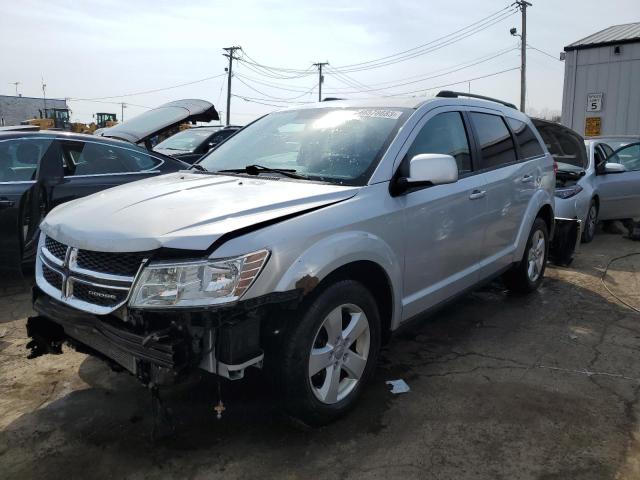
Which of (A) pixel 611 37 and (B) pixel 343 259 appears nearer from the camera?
(B) pixel 343 259

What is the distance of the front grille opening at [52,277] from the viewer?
2883 mm

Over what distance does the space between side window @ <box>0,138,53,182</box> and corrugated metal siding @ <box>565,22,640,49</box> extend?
50.9 feet

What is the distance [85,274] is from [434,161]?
196cm

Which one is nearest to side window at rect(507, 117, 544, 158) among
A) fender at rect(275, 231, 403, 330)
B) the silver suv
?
the silver suv

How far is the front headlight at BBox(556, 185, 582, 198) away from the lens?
7.53m

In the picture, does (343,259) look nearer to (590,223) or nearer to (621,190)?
(590,223)

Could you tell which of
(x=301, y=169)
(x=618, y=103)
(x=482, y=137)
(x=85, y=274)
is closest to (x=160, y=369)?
(x=85, y=274)

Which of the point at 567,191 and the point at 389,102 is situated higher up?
the point at 389,102

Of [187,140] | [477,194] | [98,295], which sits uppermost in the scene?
[187,140]

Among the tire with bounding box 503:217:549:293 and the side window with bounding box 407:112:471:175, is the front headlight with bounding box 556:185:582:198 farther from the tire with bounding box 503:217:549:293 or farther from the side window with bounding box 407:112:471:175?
the side window with bounding box 407:112:471:175

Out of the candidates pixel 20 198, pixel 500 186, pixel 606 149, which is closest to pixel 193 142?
pixel 20 198

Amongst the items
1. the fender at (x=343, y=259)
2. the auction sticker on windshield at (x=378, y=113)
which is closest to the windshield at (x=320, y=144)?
the auction sticker on windshield at (x=378, y=113)

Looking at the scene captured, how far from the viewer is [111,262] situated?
2.58 meters

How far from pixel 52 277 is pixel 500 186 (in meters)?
3.36
